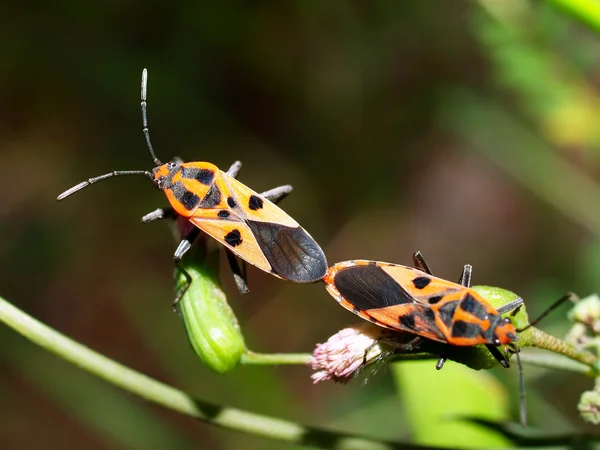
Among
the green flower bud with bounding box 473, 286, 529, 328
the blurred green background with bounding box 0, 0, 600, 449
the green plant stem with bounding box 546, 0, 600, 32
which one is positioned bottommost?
the blurred green background with bounding box 0, 0, 600, 449

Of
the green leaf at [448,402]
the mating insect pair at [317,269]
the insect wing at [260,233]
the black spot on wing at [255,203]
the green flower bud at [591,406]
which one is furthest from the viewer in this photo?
the black spot on wing at [255,203]

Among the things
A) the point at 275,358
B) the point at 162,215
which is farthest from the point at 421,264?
the point at 162,215

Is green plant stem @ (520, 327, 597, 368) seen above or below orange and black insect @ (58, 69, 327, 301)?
above

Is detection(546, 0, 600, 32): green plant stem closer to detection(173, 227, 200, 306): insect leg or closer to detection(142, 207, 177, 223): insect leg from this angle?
detection(173, 227, 200, 306): insect leg

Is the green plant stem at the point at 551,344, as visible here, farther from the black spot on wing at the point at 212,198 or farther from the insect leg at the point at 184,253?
the black spot on wing at the point at 212,198

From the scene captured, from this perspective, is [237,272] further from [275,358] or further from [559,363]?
[559,363]

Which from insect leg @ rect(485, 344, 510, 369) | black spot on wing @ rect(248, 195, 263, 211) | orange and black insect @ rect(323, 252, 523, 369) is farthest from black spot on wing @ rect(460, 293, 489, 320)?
black spot on wing @ rect(248, 195, 263, 211)

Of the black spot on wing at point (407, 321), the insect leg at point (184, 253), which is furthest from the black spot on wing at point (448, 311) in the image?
the insect leg at point (184, 253)
